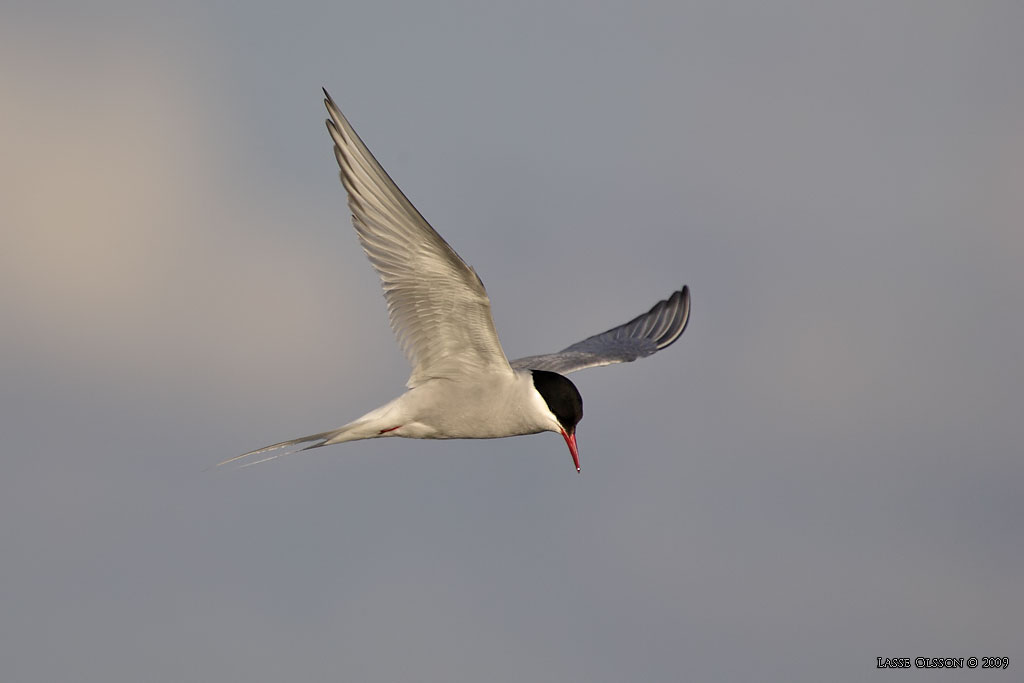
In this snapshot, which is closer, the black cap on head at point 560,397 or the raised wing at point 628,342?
the black cap on head at point 560,397

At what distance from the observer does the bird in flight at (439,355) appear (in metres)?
8.37

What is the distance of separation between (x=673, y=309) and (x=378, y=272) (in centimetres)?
600

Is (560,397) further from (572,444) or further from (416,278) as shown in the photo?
(416,278)

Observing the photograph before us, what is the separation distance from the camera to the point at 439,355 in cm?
926

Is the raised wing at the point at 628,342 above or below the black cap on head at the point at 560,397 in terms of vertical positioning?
above

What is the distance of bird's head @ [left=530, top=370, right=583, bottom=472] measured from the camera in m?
9.20

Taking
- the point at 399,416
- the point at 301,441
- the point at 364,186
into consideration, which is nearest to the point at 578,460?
the point at 399,416

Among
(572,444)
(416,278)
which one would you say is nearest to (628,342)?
(572,444)

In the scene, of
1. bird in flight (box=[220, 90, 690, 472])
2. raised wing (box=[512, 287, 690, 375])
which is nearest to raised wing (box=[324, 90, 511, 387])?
bird in flight (box=[220, 90, 690, 472])

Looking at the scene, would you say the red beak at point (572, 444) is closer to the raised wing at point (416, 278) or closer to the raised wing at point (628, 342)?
the raised wing at point (416, 278)

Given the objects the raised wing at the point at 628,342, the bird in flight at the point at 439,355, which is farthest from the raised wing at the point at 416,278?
the raised wing at the point at 628,342

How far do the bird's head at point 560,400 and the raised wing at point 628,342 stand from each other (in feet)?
5.96

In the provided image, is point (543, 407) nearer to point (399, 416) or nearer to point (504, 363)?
point (504, 363)

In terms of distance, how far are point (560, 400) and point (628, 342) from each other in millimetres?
4026
